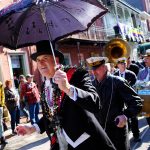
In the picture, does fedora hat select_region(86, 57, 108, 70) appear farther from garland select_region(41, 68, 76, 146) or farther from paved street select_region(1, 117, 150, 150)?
paved street select_region(1, 117, 150, 150)

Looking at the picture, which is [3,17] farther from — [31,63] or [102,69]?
[31,63]

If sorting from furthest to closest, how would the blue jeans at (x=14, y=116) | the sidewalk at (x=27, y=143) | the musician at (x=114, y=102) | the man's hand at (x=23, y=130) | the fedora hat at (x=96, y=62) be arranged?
the blue jeans at (x=14, y=116) → the sidewalk at (x=27, y=143) → the fedora hat at (x=96, y=62) → the musician at (x=114, y=102) → the man's hand at (x=23, y=130)

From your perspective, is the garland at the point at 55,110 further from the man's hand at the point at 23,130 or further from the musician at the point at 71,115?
the man's hand at the point at 23,130

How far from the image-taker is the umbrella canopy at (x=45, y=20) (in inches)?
122

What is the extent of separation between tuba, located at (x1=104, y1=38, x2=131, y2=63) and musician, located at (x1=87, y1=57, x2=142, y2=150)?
4.11 metres

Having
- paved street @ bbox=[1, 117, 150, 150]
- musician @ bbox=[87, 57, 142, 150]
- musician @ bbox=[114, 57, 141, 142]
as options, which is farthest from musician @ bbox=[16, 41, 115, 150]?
musician @ bbox=[114, 57, 141, 142]

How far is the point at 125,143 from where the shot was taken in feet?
14.5

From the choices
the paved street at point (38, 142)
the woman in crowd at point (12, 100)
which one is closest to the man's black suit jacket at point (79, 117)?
the paved street at point (38, 142)

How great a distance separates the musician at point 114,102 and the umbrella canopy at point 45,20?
4.42 feet

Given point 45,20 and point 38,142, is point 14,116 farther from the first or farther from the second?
point 45,20

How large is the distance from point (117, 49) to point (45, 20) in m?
6.26

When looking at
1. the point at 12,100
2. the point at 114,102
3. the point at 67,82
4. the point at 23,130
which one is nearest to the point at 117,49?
the point at 12,100

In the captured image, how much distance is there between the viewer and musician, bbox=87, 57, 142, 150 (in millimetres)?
4402

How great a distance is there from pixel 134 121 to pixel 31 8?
5170 mm
